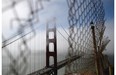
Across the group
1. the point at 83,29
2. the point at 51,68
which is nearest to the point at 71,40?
the point at 83,29

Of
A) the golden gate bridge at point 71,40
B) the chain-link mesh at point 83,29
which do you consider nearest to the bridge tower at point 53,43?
the golden gate bridge at point 71,40

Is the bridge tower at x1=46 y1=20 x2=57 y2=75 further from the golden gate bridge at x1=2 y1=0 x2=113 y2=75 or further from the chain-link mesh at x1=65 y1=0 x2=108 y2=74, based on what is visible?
the chain-link mesh at x1=65 y1=0 x2=108 y2=74

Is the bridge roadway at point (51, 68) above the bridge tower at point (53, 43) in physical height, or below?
below

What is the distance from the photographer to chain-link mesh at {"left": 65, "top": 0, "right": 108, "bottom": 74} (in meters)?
1.39

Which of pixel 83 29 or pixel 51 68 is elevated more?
pixel 83 29

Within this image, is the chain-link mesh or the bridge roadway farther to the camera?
the chain-link mesh

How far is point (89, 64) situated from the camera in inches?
60.1

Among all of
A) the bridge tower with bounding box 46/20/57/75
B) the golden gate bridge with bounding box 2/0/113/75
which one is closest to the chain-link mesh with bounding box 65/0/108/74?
the golden gate bridge with bounding box 2/0/113/75

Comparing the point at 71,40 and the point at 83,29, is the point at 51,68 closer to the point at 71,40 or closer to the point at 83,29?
the point at 71,40

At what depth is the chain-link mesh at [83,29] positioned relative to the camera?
1.39 meters

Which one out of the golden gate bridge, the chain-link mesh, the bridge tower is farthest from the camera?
the chain-link mesh

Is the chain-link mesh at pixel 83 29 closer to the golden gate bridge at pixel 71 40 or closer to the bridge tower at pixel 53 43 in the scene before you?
the golden gate bridge at pixel 71 40

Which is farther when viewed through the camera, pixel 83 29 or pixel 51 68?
pixel 83 29

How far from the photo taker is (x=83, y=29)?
1.46 meters
